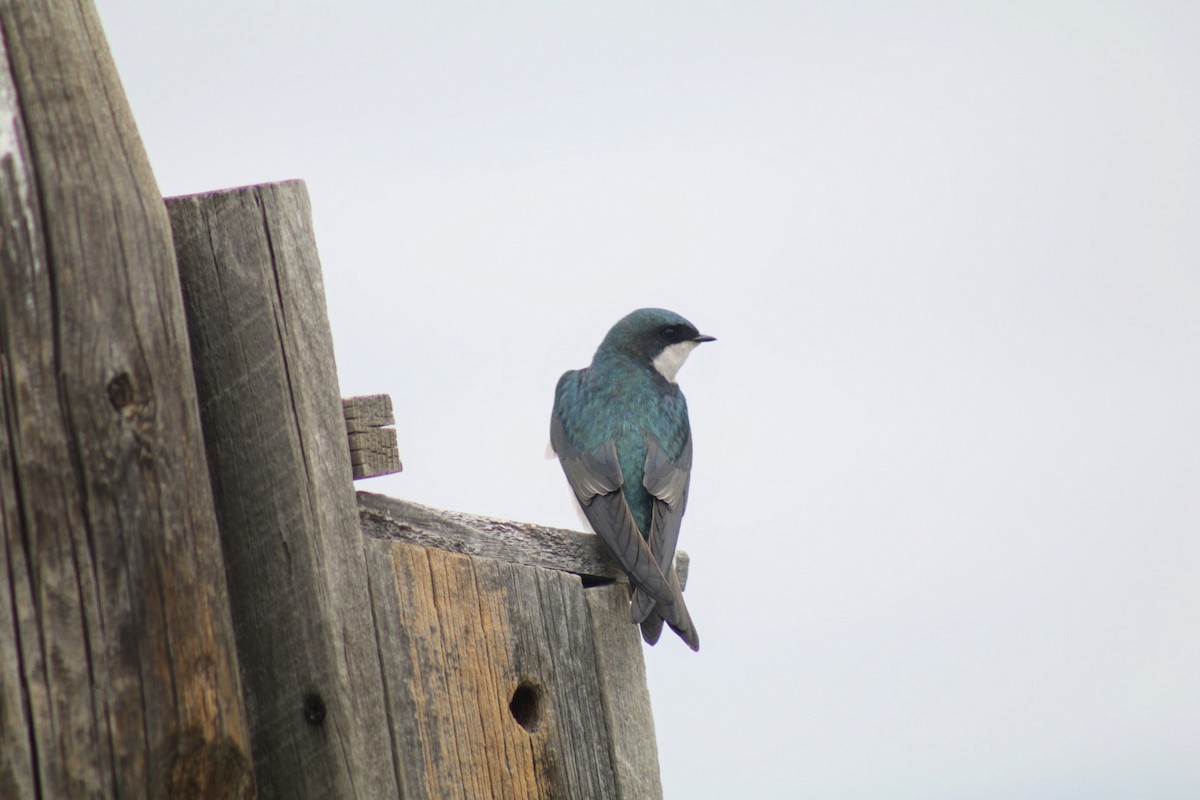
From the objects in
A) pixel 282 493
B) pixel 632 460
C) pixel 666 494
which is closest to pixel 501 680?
pixel 282 493

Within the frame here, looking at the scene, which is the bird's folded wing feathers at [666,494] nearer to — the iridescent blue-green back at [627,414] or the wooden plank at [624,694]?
the iridescent blue-green back at [627,414]

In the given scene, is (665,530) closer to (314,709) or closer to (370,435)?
(370,435)

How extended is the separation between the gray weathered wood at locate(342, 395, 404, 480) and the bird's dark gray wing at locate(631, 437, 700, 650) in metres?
0.98

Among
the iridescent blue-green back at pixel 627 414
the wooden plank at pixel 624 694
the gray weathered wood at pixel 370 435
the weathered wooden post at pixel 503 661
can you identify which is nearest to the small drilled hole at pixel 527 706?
the weathered wooden post at pixel 503 661

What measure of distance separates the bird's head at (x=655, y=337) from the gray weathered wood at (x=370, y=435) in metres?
3.13

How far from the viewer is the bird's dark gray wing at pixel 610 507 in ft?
11.0

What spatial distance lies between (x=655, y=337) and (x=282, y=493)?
3.52 metres

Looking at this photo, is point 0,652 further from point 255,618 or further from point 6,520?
point 255,618

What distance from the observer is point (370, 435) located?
240 cm

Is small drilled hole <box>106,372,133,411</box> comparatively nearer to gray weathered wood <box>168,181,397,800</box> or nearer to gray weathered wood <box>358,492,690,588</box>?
gray weathered wood <box>168,181,397,800</box>

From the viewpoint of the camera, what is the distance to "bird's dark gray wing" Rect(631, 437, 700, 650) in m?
3.33

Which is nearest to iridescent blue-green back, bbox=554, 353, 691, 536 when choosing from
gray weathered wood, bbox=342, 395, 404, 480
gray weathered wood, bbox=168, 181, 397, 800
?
gray weathered wood, bbox=342, 395, 404, 480

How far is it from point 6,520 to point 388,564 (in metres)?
0.81

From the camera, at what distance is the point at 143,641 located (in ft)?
6.18
